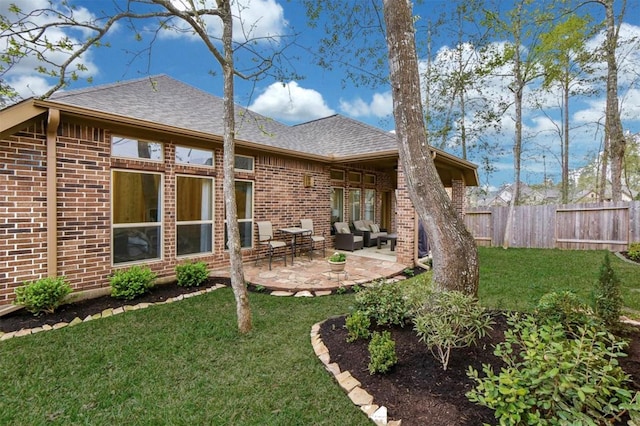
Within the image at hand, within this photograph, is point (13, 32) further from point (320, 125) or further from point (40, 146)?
point (320, 125)

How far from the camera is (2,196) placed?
13.5ft

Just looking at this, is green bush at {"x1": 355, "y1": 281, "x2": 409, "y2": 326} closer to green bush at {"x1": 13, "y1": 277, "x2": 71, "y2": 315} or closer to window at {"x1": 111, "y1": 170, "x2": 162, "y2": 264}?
green bush at {"x1": 13, "y1": 277, "x2": 71, "y2": 315}

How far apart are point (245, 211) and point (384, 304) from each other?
490cm

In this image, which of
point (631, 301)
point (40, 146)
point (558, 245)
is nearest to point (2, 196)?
point (40, 146)

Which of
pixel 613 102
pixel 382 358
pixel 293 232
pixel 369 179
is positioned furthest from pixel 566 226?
pixel 382 358

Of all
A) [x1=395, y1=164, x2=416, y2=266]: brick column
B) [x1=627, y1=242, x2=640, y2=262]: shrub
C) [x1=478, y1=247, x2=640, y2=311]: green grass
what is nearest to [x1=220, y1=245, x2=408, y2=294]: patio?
[x1=395, y1=164, x2=416, y2=266]: brick column

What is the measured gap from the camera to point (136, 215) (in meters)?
5.52

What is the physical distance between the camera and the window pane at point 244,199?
282 inches

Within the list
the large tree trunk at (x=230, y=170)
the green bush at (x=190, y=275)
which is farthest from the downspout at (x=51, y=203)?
the large tree trunk at (x=230, y=170)

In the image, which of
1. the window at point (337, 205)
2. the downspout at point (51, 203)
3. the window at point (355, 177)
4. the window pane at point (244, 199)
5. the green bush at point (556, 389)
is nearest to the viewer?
the green bush at point (556, 389)

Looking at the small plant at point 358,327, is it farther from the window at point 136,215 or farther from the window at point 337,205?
the window at point 337,205

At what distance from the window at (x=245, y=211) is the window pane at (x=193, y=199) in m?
0.78

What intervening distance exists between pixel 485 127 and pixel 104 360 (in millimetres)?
15299

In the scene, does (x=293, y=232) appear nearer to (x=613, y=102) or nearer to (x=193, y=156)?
(x=193, y=156)
